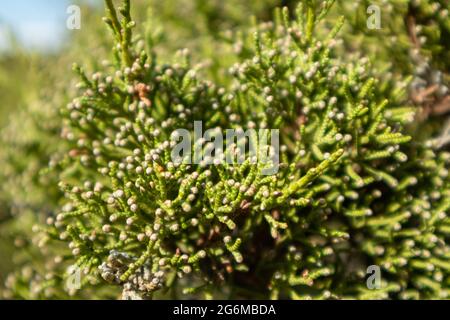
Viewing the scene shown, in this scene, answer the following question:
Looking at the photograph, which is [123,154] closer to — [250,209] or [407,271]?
[250,209]

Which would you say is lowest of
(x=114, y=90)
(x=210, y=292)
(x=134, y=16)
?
(x=210, y=292)

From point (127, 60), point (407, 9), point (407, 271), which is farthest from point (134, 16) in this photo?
point (407, 271)

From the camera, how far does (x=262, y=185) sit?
8.16ft

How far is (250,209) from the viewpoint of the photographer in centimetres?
259

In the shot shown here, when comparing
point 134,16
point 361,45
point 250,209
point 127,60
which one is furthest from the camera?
point 134,16

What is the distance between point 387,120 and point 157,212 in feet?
4.89

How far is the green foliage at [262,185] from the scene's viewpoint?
8.22 feet

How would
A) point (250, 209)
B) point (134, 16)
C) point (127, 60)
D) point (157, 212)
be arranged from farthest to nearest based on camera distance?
1. point (134, 16)
2. point (127, 60)
3. point (250, 209)
4. point (157, 212)

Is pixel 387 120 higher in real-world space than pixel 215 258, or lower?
higher

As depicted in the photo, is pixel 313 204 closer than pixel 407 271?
Yes

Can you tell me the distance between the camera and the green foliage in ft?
8.22

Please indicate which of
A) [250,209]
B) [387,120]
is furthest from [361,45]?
[250,209]

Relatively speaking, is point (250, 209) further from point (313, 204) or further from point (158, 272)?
point (158, 272)

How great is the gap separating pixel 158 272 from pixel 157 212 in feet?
1.17
